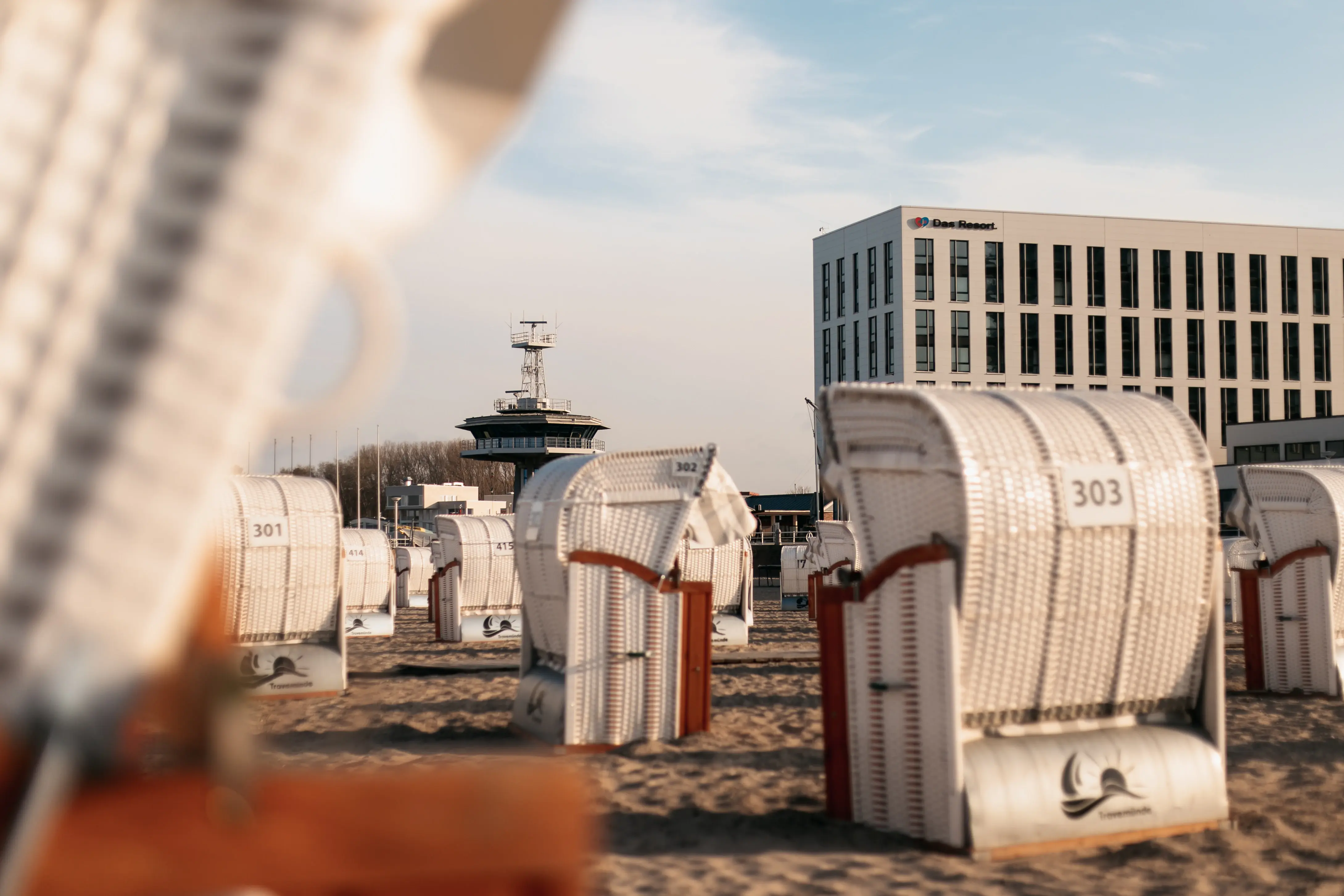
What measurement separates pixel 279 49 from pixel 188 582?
630mm

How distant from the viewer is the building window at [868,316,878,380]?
63469mm

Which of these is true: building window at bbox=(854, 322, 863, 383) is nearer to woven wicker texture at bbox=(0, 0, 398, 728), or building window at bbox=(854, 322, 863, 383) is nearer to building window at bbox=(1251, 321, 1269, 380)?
building window at bbox=(1251, 321, 1269, 380)

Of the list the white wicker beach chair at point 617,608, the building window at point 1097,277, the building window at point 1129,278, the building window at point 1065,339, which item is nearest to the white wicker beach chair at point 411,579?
the white wicker beach chair at point 617,608

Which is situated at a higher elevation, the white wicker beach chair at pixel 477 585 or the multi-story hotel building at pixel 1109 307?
the multi-story hotel building at pixel 1109 307

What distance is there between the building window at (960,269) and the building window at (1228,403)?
1486 centimetres

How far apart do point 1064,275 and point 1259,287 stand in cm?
1092

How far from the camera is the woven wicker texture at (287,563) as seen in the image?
565 inches

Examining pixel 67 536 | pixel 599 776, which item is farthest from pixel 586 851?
pixel 599 776

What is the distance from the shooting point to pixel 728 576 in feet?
76.3

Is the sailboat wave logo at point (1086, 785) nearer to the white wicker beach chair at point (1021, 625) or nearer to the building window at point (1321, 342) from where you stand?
the white wicker beach chair at point (1021, 625)

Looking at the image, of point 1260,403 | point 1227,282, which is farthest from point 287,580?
point 1260,403

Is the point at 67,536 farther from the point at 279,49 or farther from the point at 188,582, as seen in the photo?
the point at 279,49

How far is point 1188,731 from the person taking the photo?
792cm

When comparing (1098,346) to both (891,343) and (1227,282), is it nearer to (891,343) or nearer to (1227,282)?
(1227,282)
